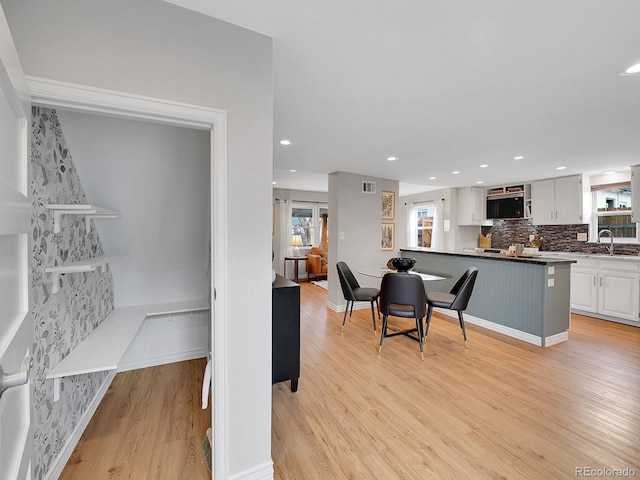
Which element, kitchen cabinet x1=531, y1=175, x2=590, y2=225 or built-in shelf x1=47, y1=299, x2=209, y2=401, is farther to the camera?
kitchen cabinet x1=531, y1=175, x2=590, y2=225

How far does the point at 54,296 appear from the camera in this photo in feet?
5.18

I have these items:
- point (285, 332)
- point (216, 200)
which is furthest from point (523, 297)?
point (216, 200)

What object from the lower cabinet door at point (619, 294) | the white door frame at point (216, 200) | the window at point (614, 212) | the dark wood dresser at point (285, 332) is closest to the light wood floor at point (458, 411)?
the dark wood dresser at point (285, 332)

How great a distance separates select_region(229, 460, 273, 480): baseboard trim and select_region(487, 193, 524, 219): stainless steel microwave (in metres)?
6.19

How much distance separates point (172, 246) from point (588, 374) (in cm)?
407

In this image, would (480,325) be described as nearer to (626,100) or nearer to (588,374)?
(588,374)

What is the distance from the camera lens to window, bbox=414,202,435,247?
750 centimetres

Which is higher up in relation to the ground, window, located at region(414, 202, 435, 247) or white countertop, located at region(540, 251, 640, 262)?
window, located at region(414, 202, 435, 247)

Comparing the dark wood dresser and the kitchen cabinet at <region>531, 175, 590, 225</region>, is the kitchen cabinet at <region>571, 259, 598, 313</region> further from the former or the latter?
→ the dark wood dresser

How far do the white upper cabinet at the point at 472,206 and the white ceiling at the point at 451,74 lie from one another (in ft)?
8.85

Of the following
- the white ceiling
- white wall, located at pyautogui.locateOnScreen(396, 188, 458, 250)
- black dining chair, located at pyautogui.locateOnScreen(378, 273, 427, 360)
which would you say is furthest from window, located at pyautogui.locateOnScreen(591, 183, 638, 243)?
black dining chair, located at pyautogui.locateOnScreen(378, 273, 427, 360)

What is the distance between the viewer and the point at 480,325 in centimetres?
386

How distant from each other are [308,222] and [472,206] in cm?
404

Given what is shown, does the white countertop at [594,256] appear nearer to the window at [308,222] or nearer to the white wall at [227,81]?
the window at [308,222]
